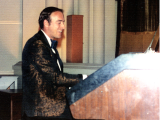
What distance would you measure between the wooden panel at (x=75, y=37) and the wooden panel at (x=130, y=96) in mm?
2088

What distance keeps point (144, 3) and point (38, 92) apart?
2.21 m

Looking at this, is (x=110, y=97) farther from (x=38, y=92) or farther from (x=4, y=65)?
(x=4, y=65)

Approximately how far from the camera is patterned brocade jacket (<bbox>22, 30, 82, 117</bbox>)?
1.12 meters

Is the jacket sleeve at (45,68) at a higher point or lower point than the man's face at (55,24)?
lower

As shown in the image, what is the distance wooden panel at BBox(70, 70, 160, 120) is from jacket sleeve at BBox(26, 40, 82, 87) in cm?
22

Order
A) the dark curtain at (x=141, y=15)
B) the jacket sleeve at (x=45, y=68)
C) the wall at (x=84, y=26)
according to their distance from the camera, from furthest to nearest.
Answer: the wall at (x=84, y=26)
the dark curtain at (x=141, y=15)
the jacket sleeve at (x=45, y=68)

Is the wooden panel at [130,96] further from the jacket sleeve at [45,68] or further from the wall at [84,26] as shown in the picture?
the wall at [84,26]

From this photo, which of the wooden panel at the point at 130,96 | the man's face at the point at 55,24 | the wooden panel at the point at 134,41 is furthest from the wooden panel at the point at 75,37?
the wooden panel at the point at 130,96

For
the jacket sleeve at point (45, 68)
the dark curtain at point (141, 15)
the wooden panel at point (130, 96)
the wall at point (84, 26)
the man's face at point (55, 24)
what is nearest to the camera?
the wooden panel at point (130, 96)

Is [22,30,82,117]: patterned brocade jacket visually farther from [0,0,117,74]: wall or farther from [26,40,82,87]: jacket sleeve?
[0,0,117,74]: wall

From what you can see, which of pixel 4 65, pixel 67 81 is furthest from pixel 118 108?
pixel 4 65

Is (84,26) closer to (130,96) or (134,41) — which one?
(134,41)

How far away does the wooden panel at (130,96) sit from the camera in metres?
0.89

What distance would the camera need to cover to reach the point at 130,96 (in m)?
0.90
